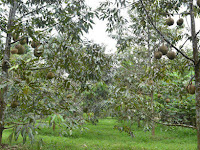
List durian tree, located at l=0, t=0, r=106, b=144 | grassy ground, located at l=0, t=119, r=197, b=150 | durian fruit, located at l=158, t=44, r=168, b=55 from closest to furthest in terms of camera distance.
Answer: durian tree, located at l=0, t=0, r=106, b=144
durian fruit, located at l=158, t=44, r=168, b=55
grassy ground, located at l=0, t=119, r=197, b=150

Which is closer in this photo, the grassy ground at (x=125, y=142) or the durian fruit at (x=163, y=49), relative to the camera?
the durian fruit at (x=163, y=49)

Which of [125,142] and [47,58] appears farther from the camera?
[125,142]

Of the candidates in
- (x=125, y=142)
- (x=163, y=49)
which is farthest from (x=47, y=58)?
(x=125, y=142)

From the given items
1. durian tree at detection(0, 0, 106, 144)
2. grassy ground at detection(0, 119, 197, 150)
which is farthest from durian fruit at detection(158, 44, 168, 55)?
grassy ground at detection(0, 119, 197, 150)

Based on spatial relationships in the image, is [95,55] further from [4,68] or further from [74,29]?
[4,68]

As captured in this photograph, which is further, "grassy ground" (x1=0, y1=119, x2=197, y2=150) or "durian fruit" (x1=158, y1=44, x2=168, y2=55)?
"grassy ground" (x1=0, y1=119, x2=197, y2=150)

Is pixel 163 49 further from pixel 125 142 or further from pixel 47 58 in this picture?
pixel 125 142

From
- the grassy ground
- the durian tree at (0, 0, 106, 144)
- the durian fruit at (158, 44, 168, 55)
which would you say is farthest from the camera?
the grassy ground

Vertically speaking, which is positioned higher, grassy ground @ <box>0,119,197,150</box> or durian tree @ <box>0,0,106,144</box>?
durian tree @ <box>0,0,106,144</box>

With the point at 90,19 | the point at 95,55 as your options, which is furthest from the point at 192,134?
the point at 90,19

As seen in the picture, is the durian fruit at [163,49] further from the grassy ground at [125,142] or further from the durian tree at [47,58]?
the grassy ground at [125,142]

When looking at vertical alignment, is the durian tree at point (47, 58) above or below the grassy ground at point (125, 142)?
above

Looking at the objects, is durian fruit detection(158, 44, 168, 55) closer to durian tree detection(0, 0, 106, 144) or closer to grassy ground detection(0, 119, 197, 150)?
durian tree detection(0, 0, 106, 144)

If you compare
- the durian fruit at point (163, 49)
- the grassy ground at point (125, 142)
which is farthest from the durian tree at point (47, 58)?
the grassy ground at point (125, 142)
